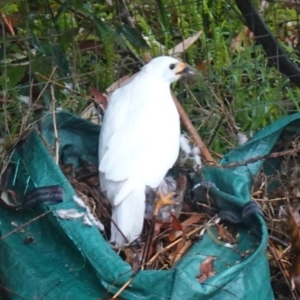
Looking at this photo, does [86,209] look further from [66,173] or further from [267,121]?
[267,121]

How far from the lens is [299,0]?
4449 millimetres

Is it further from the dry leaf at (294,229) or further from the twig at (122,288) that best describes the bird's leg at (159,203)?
the dry leaf at (294,229)

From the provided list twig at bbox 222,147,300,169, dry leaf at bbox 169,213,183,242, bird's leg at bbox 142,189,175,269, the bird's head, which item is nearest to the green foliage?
the bird's head

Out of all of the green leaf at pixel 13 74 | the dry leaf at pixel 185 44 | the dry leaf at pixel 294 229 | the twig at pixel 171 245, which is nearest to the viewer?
the twig at pixel 171 245

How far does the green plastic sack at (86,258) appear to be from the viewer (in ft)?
7.55

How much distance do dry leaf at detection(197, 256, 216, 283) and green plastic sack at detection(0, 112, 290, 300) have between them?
1 cm

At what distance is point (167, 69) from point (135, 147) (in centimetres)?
49

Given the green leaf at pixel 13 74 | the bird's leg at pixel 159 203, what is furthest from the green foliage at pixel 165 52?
the bird's leg at pixel 159 203

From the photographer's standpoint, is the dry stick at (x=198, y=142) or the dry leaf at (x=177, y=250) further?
the dry stick at (x=198, y=142)

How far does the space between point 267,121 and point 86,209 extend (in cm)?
172

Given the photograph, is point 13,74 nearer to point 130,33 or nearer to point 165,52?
point 130,33

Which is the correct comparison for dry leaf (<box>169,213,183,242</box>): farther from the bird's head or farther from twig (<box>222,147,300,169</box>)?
the bird's head

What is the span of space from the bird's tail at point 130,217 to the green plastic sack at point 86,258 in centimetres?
13

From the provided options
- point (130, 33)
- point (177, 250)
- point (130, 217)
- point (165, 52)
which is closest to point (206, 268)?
point (177, 250)
